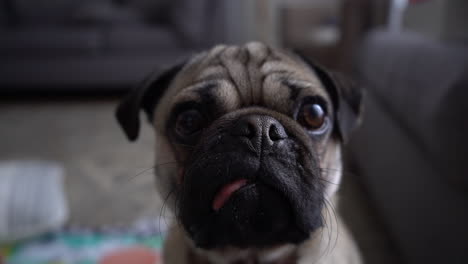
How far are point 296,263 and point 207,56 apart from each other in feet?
2.33

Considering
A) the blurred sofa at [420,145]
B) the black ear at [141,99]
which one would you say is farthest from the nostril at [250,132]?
the blurred sofa at [420,145]

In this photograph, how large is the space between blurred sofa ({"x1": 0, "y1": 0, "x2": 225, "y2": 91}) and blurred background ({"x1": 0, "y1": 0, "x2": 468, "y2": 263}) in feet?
0.04

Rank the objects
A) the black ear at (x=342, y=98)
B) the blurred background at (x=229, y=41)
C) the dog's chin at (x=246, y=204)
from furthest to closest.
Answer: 1. the blurred background at (x=229, y=41)
2. the black ear at (x=342, y=98)
3. the dog's chin at (x=246, y=204)

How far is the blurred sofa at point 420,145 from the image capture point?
47.9 inches

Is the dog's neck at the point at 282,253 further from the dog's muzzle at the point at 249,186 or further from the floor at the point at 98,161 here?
the floor at the point at 98,161

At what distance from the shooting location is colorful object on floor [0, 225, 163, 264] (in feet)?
6.04

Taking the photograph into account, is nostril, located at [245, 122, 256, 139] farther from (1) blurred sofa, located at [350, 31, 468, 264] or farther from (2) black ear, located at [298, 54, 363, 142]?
(1) blurred sofa, located at [350, 31, 468, 264]

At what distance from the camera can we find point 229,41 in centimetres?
493

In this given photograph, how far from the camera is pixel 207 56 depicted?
4.07ft

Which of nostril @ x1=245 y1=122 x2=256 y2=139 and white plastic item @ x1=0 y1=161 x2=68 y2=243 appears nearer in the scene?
nostril @ x1=245 y1=122 x2=256 y2=139

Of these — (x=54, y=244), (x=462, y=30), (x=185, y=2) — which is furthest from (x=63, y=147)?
(x=462, y=30)

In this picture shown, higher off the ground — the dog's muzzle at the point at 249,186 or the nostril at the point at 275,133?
the nostril at the point at 275,133

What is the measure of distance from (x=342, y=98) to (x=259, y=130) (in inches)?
19.9

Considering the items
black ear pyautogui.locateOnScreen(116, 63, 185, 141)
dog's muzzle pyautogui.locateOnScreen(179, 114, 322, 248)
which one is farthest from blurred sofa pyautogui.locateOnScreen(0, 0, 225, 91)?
dog's muzzle pyautogui.locateOnScreen(179, 114, 322, 248)
